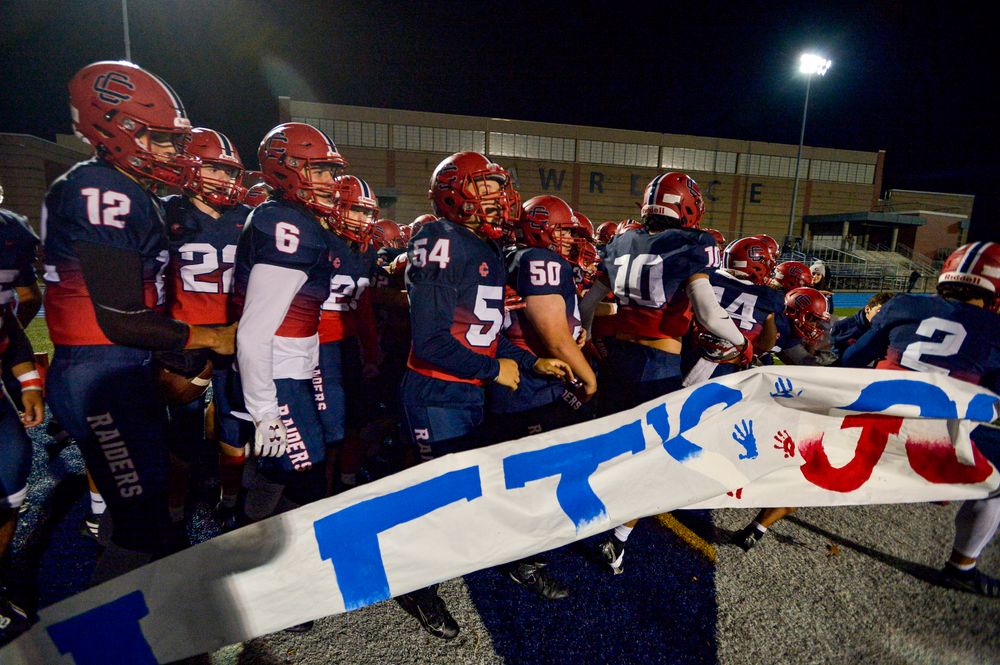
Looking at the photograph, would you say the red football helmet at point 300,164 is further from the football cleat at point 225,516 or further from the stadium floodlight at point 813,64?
the stadium floodlight at point 813,64

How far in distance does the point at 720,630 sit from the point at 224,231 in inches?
176

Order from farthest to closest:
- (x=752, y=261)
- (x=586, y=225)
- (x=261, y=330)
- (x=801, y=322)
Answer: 1. (x=801, y=322)
2. (x=752, y=261)
3. (x=586, y=225)
4. (x=261, y=330)

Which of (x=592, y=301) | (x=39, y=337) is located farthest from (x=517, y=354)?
(x=39, y=337)

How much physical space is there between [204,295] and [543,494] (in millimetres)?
3311

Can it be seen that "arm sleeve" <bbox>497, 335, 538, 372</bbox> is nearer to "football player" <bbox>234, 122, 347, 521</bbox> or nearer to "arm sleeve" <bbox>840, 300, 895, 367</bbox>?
"football player" <bbox>234, 122, 347, 521</bbox>

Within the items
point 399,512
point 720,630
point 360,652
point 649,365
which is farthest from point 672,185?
point 360,652

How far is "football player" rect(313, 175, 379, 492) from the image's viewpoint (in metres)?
3.91

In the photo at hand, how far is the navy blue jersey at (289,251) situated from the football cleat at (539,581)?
6.78ft

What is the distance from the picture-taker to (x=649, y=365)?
437 centimetres

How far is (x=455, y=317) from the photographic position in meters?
2.92

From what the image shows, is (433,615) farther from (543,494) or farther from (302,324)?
(302,324)

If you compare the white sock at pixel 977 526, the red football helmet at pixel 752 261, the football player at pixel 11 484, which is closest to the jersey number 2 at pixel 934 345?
the white sock at pixel 977 526

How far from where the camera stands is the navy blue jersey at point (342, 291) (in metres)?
4.14

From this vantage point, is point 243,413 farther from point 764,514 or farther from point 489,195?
point 764,514
